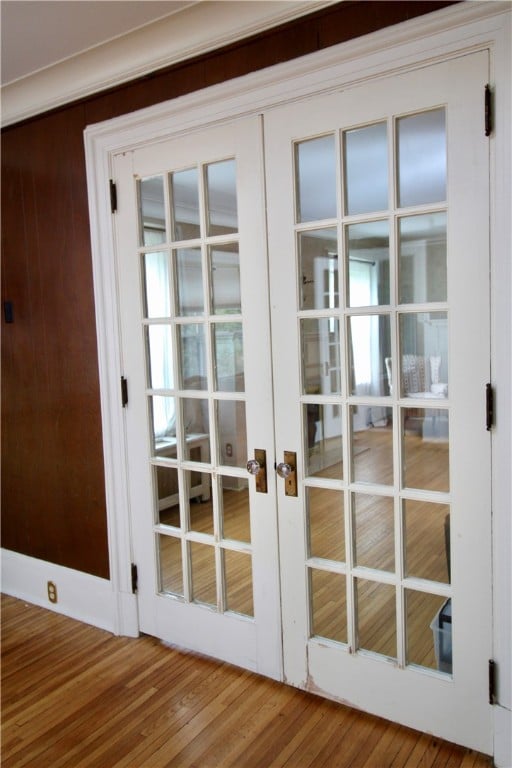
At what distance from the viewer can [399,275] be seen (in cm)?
194

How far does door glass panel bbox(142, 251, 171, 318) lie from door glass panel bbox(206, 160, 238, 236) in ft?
0.90

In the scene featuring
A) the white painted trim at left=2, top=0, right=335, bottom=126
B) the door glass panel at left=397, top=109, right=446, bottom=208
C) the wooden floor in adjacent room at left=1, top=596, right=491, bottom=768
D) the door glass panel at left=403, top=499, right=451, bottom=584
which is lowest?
the wooden floor in adjacent room at left=1, top=596, right=491, bottom=768

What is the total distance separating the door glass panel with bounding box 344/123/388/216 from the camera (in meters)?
1.94

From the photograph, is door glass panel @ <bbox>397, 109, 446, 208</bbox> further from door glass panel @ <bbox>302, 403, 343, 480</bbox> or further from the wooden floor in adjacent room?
the wooden floor in adjacent room

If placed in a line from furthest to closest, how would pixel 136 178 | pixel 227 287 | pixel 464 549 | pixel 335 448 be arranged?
pixel 136 178 < pixel 227 287 < pixel 335 448 < pixel 464 549

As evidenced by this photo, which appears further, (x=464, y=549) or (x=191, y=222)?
(x=191, y=222)

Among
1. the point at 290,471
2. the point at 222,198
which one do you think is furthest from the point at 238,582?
the point at 222,198

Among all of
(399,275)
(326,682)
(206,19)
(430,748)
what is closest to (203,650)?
(326,682)

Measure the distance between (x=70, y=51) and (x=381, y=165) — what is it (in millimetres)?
1440

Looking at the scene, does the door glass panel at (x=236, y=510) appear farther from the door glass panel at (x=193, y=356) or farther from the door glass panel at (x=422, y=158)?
the door glass panel at (x=422, y=158)

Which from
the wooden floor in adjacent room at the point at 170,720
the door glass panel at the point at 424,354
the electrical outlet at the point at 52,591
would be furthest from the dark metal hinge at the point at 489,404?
the electrical outlet at the point at 52,591

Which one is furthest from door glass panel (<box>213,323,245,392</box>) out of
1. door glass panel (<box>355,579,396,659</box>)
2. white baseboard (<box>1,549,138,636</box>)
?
white baseboard (<box>1,549,138,636</box>)

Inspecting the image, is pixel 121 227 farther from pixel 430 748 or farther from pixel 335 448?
pixel 430 748

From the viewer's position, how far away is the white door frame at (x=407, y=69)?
67.2 inches
